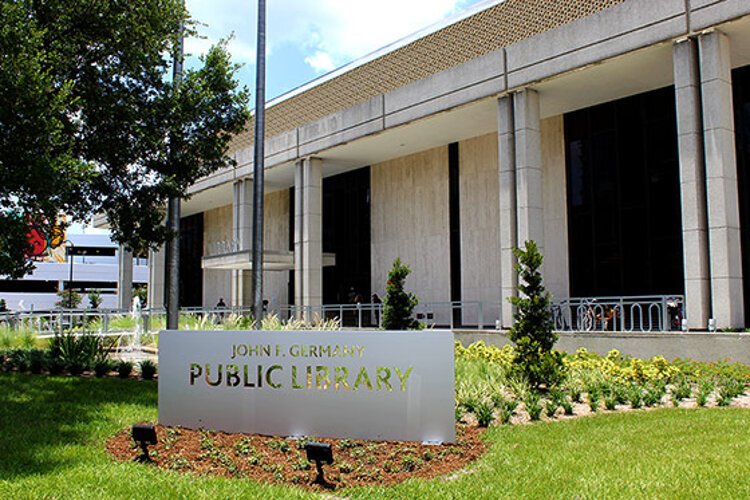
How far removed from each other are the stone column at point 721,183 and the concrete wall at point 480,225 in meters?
10.2

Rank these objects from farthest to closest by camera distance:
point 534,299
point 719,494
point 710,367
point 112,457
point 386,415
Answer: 1. point 710,367
2. point 534,299
3. point 386,415
4. point 112,457
5. point 719,494

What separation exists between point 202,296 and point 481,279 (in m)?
26.0

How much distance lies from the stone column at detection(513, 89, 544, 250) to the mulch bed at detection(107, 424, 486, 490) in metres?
12.4

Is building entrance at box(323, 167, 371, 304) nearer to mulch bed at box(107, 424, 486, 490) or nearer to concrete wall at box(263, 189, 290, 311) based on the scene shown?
concrete wall at box(263, 189, 290, 311)

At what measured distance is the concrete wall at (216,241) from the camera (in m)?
43.8

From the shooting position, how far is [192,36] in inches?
611

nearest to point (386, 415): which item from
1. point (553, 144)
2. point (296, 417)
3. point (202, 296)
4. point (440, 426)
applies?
point (440, 426)

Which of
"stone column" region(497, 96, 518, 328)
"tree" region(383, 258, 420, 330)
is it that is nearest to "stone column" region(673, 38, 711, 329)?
"stone column" region(497, 96, 518, 328)

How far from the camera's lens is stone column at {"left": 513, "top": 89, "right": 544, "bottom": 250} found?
20203mm

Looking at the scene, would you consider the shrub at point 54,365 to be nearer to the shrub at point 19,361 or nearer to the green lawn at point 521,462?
the shrub at point 19,361

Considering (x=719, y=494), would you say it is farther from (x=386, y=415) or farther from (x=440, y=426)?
(x=386, y=415)

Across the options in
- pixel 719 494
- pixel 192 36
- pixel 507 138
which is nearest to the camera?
pixel 719 494

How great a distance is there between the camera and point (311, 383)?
27.3 ft

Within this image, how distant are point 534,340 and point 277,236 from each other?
27.9m
